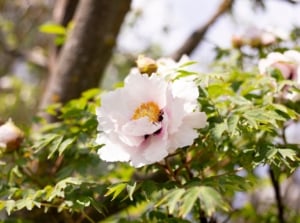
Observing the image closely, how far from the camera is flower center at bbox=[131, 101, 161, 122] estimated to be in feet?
2.96

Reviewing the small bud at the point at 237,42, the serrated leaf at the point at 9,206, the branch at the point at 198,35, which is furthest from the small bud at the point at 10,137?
the branch at the point at 198,35

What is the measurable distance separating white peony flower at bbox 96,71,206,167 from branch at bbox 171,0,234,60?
1.27 meters

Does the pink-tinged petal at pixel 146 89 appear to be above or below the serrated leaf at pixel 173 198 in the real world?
above

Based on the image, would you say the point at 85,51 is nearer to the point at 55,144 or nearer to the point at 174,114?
the point at 55,144

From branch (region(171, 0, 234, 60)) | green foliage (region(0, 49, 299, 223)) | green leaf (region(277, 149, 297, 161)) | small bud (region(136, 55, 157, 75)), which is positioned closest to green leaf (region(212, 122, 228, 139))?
green foliage (region(0, 49, 299, 223))

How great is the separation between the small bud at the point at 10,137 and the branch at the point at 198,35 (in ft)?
3.95

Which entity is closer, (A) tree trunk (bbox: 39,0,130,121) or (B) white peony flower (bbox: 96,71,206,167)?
(B) white peony flower (bbox: 96,71,206,167)

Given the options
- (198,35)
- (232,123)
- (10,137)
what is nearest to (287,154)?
(232,123)

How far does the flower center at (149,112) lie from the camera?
0.90 metres

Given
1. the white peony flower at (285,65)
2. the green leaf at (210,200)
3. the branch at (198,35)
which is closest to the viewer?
the green leaf at (210,200)

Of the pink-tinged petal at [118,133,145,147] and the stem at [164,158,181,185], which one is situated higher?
the pink-tinged petal at [118,133,145,147]

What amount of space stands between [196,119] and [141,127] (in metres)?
0.10

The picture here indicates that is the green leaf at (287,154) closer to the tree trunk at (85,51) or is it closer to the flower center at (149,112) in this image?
the flower center at (149,112)

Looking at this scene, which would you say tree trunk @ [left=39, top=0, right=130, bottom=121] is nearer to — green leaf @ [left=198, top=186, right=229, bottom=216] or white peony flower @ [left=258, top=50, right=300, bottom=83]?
white peony flower @ [left=258, top=50, right=300, bottom=83]
